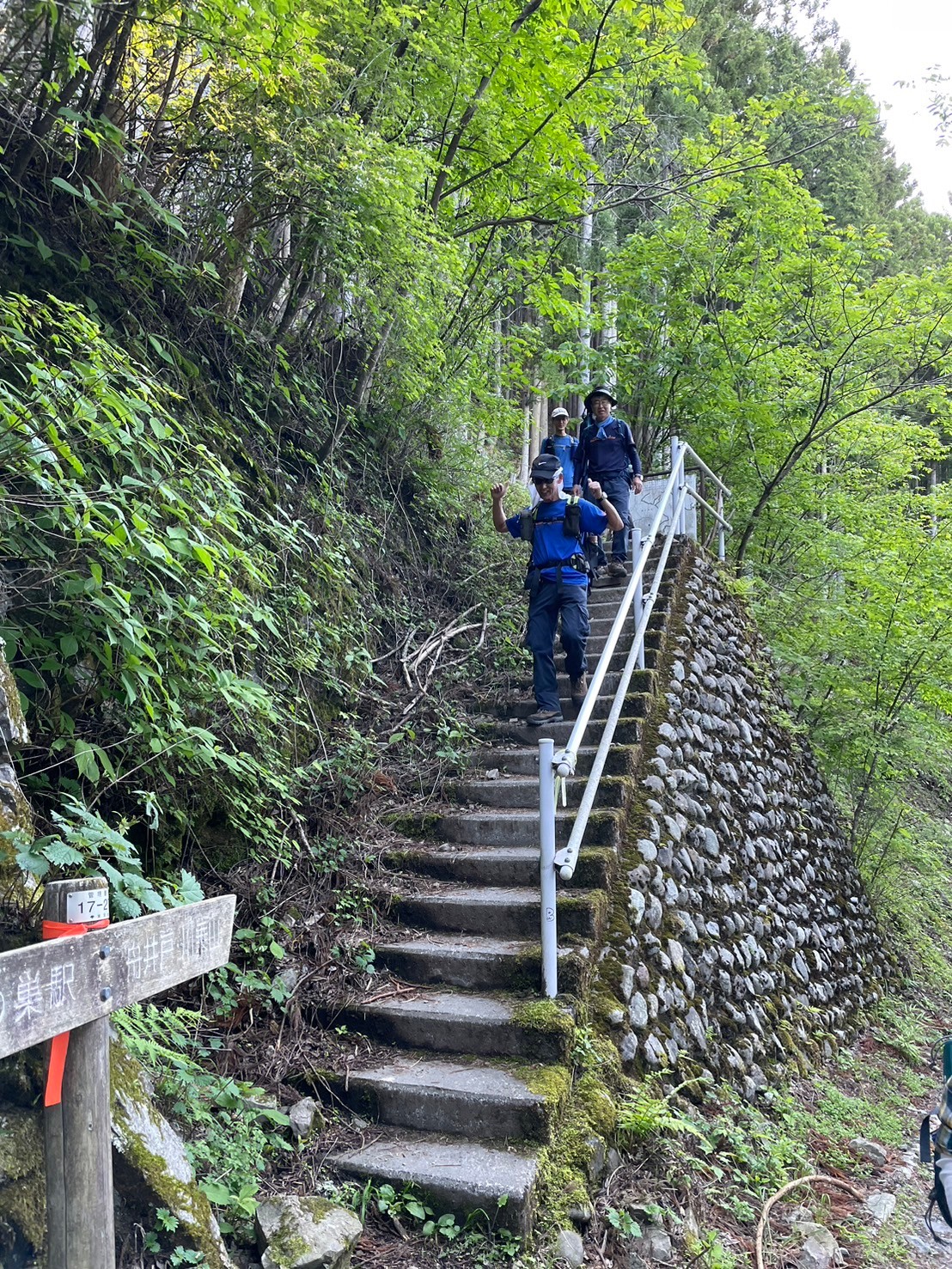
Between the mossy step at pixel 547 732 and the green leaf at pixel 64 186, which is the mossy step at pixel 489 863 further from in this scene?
the green leaf at pixel 64 186

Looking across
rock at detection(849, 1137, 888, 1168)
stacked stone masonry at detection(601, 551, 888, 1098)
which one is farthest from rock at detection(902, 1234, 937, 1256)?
stacked stone masonry at detection(601, 551, 888, 1098)

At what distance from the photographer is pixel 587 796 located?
4.02 m

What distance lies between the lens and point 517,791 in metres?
5.13

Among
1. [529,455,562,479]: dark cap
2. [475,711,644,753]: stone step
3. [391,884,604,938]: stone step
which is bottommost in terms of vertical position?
[391,884,604,938]: stone step

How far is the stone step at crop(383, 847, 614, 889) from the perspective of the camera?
4.23m

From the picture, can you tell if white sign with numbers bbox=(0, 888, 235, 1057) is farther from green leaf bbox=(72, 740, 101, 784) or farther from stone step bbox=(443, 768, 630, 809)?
stone step bbox=(443, 768, 630, 809)

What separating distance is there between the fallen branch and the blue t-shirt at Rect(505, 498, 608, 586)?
132 inches

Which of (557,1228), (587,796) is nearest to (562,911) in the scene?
(587,796)

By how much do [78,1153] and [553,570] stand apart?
4.20 metres

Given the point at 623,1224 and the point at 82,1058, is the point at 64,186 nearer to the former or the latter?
the point at 82,1058

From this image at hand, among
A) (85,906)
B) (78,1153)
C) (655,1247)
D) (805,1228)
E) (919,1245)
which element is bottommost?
A: (919,1245)

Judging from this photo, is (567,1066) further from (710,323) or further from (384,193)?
(710,323)

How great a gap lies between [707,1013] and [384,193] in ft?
16.6

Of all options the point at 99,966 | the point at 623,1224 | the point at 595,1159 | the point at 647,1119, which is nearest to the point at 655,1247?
the point at 623,1224
